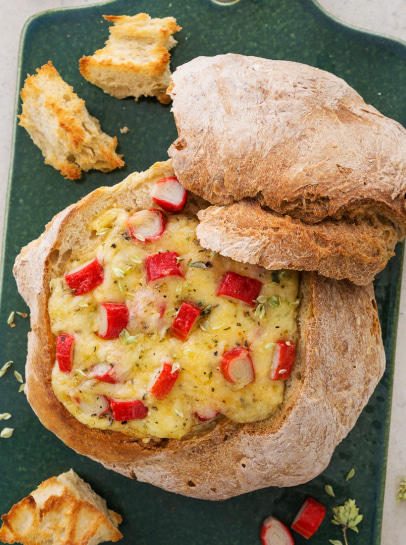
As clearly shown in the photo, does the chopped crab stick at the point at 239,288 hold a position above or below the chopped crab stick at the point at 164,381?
above

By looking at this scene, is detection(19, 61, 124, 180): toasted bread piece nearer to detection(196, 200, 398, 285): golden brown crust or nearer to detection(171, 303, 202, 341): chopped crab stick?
detection(196, 200, 398, 285): golden brown crust

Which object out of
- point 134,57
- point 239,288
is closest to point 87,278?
point 239,288

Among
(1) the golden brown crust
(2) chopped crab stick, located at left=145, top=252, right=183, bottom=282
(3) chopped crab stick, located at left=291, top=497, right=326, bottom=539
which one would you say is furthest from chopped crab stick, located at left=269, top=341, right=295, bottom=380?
(3) chopped crab stick, located at left=291, top=497, right=326, bottom=539

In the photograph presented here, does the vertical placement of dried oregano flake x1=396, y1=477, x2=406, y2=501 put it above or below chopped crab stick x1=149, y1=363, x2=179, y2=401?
below

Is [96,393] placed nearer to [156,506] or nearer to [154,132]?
A: [156,506]

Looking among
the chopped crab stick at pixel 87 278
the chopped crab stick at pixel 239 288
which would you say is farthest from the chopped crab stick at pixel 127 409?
the chopped crab stick at pixel 239 288

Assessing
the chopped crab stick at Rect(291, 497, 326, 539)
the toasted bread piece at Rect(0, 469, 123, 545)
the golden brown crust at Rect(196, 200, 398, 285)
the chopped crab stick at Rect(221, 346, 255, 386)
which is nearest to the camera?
the golden brown crust at Rect(196, 200, 398, 285)

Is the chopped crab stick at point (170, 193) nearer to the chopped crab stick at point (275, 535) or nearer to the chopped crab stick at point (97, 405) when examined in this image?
the chopped crab stick at point (97, 405)

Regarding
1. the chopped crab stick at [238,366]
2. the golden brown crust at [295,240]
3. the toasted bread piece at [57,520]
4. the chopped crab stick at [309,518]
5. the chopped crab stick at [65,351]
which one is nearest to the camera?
the golden brown crust at [295,240]
